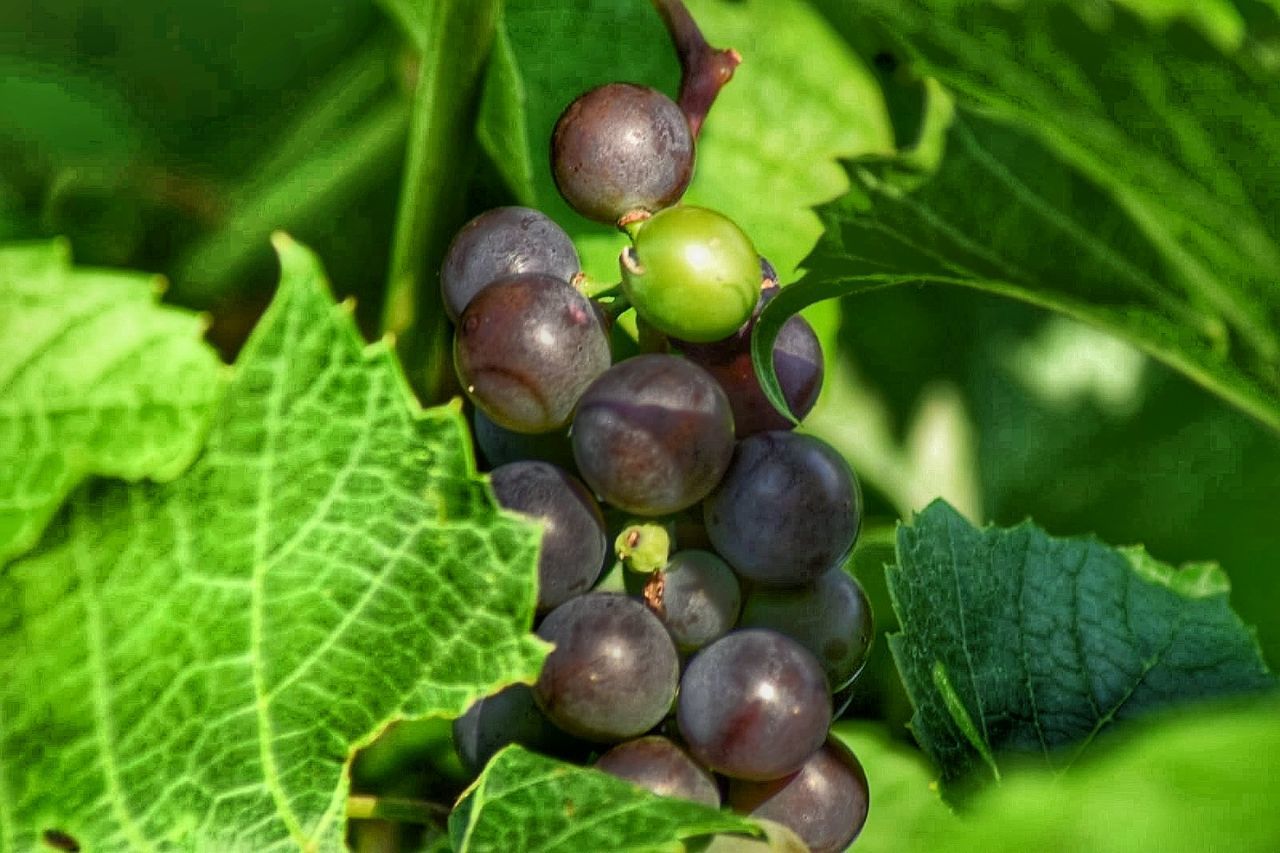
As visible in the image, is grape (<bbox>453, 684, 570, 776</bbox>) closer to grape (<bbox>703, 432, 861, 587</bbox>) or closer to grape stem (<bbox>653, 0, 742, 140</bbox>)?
grape (<bbox>703, 432, 861, 587</bbox>)

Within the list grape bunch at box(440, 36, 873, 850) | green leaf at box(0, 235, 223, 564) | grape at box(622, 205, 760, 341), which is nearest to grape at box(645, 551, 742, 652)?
grape bunch at box(440, 36, 873, 850)

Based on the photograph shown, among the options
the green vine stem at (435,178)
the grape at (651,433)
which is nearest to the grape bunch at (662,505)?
the grape at (651,433)

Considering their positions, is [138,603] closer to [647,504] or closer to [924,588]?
[647,504]

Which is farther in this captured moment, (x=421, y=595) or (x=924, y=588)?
(x=924, y=588)

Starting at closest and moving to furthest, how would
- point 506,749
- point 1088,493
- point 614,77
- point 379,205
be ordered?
point 506,749
point 614,77
point 379,205
point 1088,493

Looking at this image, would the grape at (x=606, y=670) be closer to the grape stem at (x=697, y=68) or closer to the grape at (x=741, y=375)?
the grape at (x=741, y=375)

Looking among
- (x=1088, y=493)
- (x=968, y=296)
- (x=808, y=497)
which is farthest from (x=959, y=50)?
(x=1088, y=493)
